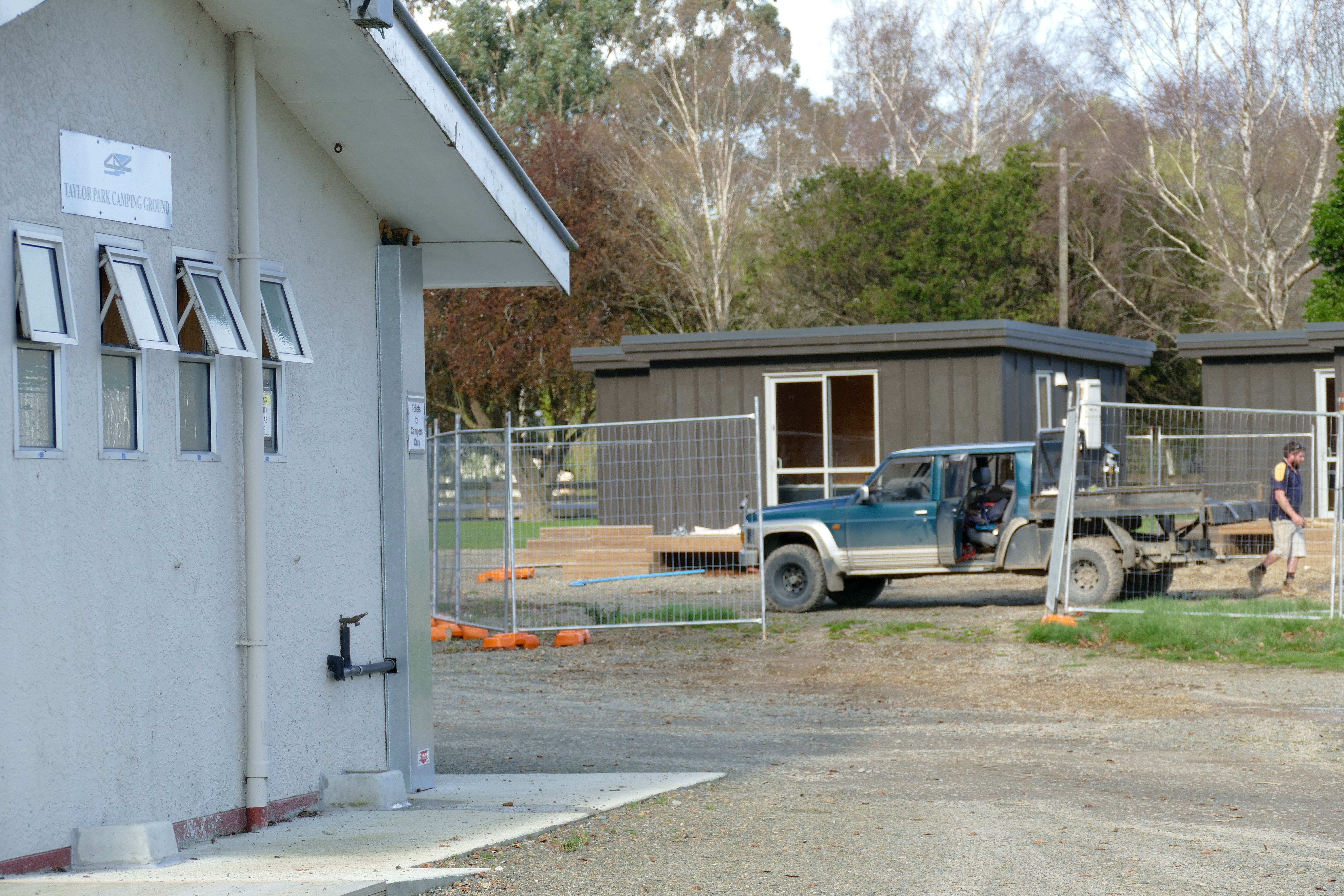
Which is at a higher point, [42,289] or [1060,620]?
[42,289]

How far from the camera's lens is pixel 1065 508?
13656 mm

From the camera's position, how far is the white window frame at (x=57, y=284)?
17.4ft

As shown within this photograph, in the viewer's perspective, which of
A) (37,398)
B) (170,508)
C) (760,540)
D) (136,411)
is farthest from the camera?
(760,540)

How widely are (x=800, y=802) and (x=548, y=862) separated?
5.73ft

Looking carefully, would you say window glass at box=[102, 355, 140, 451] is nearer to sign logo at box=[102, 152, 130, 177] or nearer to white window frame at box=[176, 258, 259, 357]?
white window frame at box=[176, 258, 259, 357]

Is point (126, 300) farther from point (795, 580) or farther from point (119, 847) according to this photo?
point (795, 580)

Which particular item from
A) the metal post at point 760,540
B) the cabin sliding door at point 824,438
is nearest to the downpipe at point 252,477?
the metal post at point 760,540

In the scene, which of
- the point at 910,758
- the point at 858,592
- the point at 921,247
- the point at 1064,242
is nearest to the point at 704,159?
the point at 921,247

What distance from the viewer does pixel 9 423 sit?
525 centimetres

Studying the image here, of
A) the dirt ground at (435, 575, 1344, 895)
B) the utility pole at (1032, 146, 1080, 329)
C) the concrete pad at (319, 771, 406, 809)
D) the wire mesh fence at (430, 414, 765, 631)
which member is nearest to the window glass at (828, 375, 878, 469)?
the wire mesh fence at (430, 414, 765, 631)

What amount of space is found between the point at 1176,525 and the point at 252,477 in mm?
10661

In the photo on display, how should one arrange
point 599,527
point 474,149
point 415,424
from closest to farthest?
point 474,149 → point 415,424 → point 599,527

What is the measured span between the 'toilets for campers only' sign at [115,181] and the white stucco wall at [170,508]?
0.04 m

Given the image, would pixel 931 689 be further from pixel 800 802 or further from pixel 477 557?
pixel 477 557
